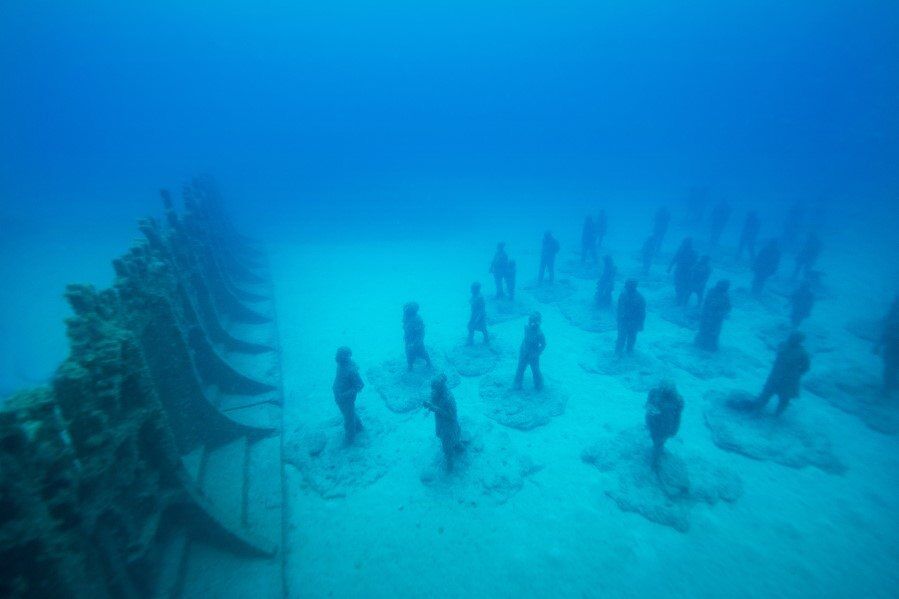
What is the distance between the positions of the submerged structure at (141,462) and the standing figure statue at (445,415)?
3.91m

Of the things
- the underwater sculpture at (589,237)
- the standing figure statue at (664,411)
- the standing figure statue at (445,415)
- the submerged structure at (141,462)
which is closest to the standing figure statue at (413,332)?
the standing figure statue at (445,415)

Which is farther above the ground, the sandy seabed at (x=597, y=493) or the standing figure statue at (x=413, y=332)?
the standing figure statue at (x=413, y=332)

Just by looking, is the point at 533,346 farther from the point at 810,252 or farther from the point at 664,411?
the point at 810,252

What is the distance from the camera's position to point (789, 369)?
391 inches

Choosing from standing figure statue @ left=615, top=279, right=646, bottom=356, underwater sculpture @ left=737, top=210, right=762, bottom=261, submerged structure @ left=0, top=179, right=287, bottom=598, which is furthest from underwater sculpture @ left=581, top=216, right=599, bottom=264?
submerged structure @ left=0, top=179, right=287, bottom=598

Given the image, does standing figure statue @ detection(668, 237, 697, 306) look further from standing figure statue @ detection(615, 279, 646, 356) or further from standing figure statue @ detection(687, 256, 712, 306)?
standing figure statue @ detection(615, 279, 646, 356)

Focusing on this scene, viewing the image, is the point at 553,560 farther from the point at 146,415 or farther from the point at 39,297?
the point at 39,297

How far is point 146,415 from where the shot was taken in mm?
6309

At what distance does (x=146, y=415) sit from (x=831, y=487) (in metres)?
14.4

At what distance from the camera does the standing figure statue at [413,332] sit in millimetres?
12422

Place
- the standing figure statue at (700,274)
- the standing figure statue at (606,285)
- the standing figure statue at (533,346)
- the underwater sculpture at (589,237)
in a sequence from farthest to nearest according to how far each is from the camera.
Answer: the underwater sculpture at (589,237), the standing figure statue at (606,285), the standing figure statue at (700,274), the standing figure statue at (533,346)

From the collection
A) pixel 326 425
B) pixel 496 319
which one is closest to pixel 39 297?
pixel 326 425

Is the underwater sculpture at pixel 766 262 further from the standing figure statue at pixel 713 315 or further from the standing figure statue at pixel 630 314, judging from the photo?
the standing figure statue at pixel 630 314

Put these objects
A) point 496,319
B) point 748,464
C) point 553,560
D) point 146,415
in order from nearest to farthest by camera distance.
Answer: point 146,415 → point 553,560 → point 748,464 → point 496,319
